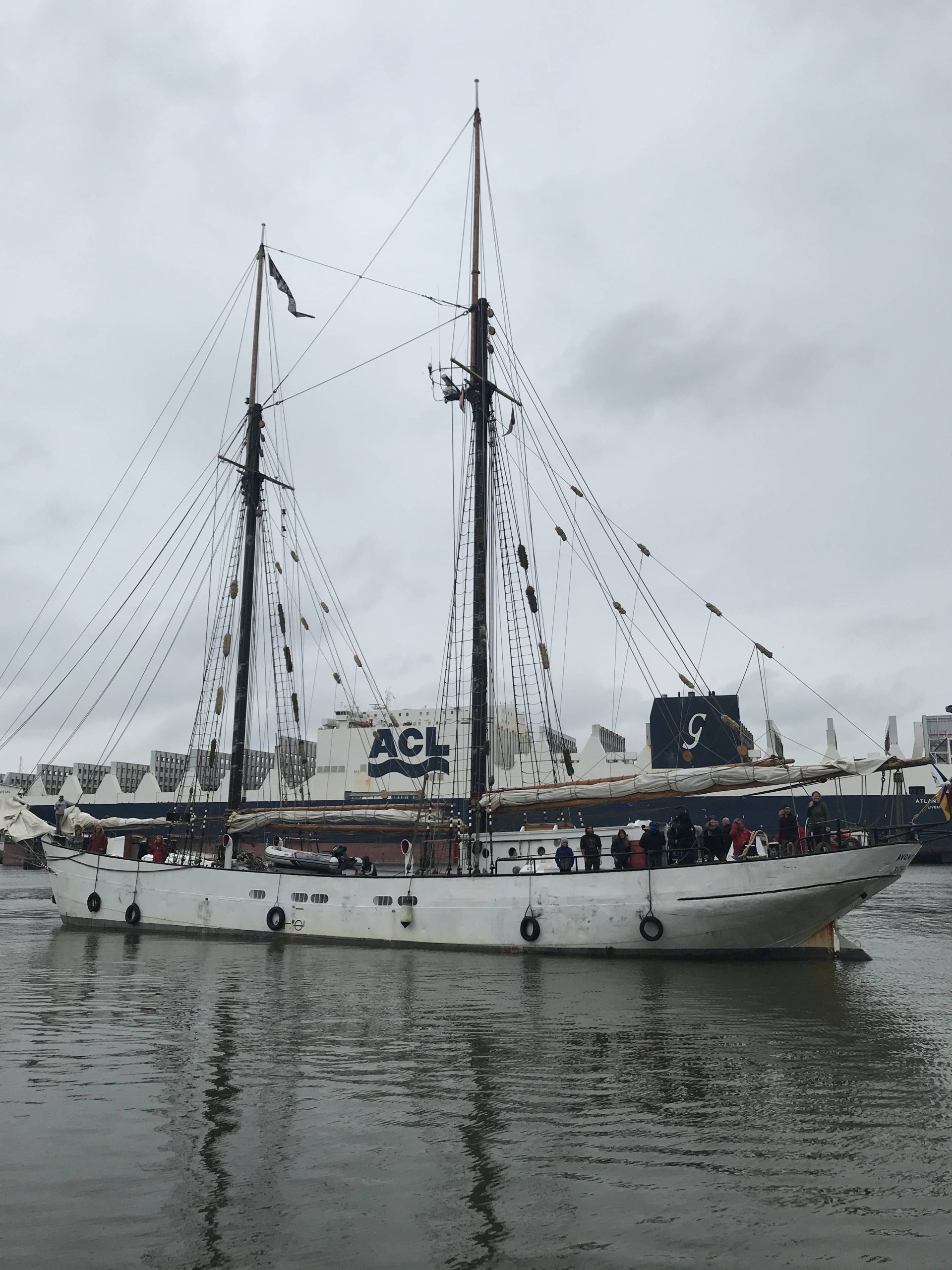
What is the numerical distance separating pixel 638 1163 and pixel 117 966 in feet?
50.4

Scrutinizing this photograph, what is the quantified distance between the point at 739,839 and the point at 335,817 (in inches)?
478

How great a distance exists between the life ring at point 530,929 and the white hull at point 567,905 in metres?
0.08

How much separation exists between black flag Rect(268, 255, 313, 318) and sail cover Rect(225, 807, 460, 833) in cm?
1824

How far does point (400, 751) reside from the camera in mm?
68250

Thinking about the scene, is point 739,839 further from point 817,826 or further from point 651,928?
point 651,928

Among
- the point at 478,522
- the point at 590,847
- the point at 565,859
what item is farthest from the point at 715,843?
the point at 478,522

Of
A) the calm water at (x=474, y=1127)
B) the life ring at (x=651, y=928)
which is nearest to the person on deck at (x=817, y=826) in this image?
the life ring at (x=651, y=928)

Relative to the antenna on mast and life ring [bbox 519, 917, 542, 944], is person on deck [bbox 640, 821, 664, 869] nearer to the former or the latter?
life ring [bbox 519, 917, 542, 944]

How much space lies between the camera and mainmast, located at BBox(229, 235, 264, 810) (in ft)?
99.3

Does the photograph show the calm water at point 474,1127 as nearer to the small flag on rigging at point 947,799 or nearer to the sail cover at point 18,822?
the small flag on rigging at point 947,799

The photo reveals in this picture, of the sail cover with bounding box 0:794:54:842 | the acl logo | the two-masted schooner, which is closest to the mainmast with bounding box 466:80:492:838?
the two-masted schooner

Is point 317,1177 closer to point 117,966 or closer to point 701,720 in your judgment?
point 117,966

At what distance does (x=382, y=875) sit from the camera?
23562 mm

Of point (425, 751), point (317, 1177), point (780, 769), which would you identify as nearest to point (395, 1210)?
point (317, 1177)
